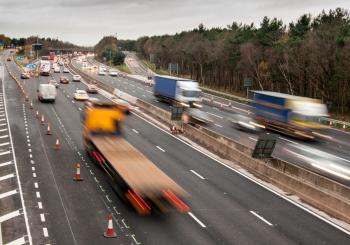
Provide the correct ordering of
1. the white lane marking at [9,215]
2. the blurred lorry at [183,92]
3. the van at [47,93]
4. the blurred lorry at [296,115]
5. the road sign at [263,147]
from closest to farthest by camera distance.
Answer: the white lane marking at [9,215]
the road sign at [263,147]
the blurred lorry at [296,115]
the van at [47,93]
the blurred lorry at [183,92]

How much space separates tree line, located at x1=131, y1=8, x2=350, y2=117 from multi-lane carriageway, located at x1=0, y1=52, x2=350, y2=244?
39360 millimetres

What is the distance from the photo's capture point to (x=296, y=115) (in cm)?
4050

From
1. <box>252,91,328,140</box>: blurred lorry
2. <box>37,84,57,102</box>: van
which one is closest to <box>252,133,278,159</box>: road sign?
<box>252,91,328,140</box>: blurred lorry

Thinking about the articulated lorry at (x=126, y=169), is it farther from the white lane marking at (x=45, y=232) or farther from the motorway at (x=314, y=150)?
the motorway at (x=314, y=150)

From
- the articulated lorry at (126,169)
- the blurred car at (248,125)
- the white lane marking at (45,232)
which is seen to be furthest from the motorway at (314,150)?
the white lane marking at (45,232)

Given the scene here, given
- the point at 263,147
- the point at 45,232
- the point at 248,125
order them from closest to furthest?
the point at 45,232 → the point at 263,147 → the point at 248,125

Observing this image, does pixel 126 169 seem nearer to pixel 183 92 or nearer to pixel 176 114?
pixel 176 114

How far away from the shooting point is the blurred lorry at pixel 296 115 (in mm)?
40031

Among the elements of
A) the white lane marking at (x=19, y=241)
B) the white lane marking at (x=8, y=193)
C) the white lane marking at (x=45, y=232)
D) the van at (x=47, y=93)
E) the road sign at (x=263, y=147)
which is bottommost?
the white lane marking at (x=19, y=241)

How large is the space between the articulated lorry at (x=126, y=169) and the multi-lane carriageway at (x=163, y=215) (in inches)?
39.3

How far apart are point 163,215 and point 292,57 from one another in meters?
58.4

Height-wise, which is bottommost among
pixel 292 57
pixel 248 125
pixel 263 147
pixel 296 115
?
pixel 248 125

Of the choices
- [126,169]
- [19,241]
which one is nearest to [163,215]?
[126,169]

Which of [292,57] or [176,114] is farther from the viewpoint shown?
[292,57]
